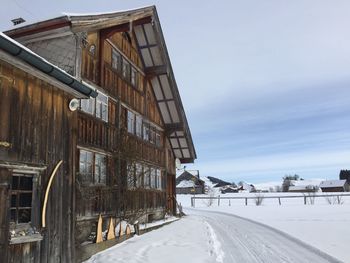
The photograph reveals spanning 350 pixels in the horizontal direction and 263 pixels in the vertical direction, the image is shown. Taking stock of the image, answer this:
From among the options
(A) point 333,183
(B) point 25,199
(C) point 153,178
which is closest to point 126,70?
(C) point 153,178

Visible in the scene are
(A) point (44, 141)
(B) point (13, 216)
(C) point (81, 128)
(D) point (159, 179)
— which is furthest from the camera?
(D) point (159, 179)

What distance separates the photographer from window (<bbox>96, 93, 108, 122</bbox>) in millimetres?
14744

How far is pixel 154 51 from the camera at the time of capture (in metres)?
20.3

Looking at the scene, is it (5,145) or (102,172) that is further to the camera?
(102,172)

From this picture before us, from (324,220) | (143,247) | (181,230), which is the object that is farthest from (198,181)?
(143,247)

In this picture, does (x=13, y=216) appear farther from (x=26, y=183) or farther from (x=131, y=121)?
(x=131, y=121)

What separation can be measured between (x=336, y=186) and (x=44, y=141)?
106018mm

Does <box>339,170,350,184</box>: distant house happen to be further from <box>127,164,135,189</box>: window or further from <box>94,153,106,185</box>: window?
<box>94,153,106,185</box>: window

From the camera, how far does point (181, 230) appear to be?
18.2m

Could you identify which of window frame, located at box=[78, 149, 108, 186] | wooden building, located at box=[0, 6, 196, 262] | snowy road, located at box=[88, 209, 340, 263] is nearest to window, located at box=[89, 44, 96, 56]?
wooden building, located at box=[0, 6, 196, 262]

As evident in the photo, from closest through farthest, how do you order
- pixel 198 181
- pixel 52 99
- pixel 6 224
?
pixel 6 224
pixel 52 99
pixel 198 181

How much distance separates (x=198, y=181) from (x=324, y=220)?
52484mm

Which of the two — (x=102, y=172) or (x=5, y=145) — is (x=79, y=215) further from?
(x=5, y=145)

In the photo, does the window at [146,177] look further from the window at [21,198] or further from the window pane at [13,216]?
the window pane at [13,216]
